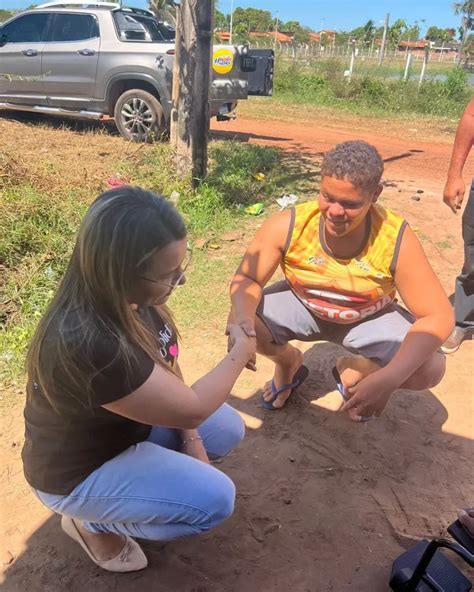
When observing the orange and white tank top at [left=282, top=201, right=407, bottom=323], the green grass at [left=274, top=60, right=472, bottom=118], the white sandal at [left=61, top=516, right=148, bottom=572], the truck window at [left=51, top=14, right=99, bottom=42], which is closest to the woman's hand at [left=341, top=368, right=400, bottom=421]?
the orange and white tank top at [left=282, top=201, right=407, bottom=323]

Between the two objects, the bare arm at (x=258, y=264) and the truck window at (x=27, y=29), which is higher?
the truck window at (x=27, y=29)

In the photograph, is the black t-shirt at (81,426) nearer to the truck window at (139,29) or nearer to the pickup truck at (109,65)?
the pickup truck at (109,65)

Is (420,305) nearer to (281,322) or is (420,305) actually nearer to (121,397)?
(281,322)

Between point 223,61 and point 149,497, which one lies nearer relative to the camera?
point 149,497

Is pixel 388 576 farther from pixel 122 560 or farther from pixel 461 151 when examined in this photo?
pixel 461 151

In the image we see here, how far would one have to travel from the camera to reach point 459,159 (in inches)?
133

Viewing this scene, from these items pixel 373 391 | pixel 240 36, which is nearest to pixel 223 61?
pixel 373 391

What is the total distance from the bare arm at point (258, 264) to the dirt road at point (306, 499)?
2.38 feet

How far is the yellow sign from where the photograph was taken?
7910 millimetres

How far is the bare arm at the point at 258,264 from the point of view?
2492 millimetres

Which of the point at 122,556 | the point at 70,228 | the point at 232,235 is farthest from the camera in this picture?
the point at 232,235

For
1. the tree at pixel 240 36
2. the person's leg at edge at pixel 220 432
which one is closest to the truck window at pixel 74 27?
the tree at pixel 240 36

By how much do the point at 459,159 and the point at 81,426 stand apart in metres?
2.76

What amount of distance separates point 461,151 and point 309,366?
5.21ft
